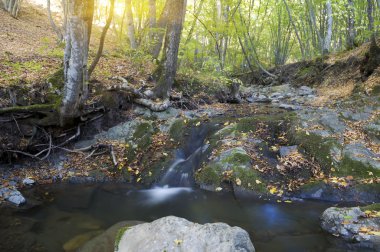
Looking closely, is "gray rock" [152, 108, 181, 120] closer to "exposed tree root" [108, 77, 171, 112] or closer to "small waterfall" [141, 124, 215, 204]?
"exposed tree root" [108, 77, 171, 112]

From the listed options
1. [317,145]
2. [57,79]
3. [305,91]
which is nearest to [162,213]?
[317,145]

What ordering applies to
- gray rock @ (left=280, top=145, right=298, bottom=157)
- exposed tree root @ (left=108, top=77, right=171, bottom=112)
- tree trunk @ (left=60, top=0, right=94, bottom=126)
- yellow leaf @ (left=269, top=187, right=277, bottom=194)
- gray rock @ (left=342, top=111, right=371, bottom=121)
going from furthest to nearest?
exposed tree root @ (left=108, top=77, right=171, bottom=112), gray rock @ (left=342, top=111, right=371, bottom=121), gray rock @ (left=280, top=145, right=298, bottom=157), tree trunk @ (left=60, top=0, right=94, bottom=126), yellow leaf @ (left=269, top=187, right=277, bottom=194)

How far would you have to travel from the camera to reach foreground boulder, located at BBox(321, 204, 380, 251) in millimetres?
4875

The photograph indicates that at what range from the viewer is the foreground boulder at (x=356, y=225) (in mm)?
4875

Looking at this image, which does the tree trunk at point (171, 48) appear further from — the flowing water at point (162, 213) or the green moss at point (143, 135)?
the flowing water at point (162, 213)

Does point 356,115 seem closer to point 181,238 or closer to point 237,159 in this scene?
point 237,159

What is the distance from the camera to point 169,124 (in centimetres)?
947

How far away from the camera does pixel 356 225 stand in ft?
16.9

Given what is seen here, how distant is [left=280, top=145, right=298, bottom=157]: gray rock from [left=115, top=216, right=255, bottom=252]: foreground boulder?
403cm

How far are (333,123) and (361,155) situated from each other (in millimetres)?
1455

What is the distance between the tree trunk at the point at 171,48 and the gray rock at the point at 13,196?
17.1 feet

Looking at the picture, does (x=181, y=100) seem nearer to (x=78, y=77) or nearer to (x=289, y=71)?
(x=78, y=77)

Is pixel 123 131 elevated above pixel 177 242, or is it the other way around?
pixel 123 131

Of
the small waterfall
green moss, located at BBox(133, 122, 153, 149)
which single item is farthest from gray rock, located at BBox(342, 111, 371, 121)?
green moss, located at BBox(133, 122, 153, 149)
